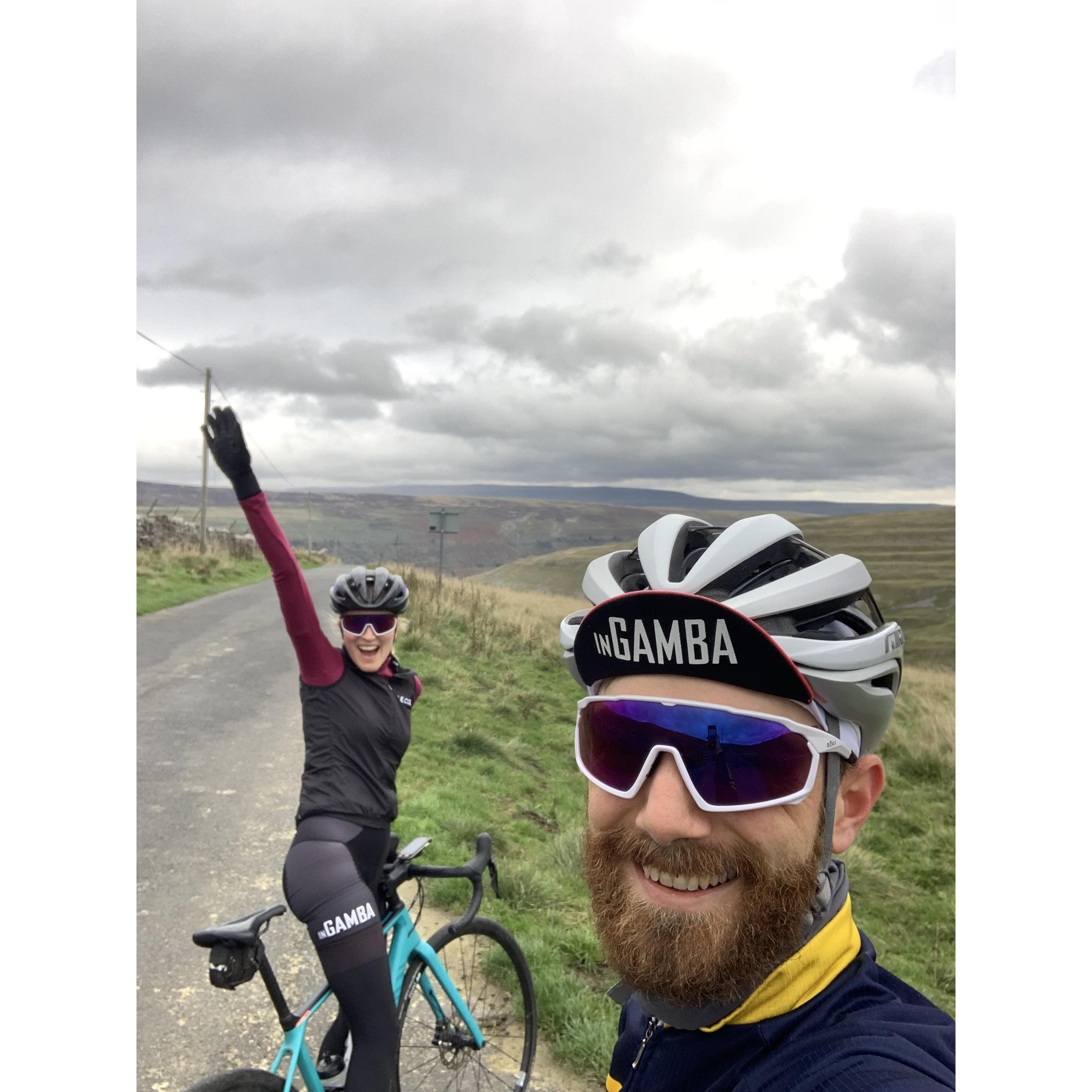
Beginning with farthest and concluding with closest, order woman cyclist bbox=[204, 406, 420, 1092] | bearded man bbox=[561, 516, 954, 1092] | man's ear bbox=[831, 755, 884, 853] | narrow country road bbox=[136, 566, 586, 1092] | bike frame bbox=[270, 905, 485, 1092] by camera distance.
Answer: narrow country road bbox=[136, 566, 586, 1092] → woman cyclist bbox=[204, 406, 420, 1092] → bike frame bbox=[270, 905, 485, 1092] → man's ear bbox=[831, 755, 884, 853] → bearded man bbox=[561, 516, 954, 1092]

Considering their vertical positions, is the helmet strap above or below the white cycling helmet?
below

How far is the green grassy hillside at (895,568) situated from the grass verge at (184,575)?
718 centimetres

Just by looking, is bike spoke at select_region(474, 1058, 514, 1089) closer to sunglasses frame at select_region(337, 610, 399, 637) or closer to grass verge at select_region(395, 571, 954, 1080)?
grass verge at select_region(395, 571, 954, 1080)

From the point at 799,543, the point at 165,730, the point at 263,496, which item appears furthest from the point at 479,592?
the point at 799,543

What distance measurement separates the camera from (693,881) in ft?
3.96

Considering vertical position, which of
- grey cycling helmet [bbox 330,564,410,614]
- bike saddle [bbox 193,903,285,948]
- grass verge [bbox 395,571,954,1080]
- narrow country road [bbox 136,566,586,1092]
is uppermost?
grey cycling helmet [bbox 330,564,410,614]

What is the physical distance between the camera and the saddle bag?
7.09ft

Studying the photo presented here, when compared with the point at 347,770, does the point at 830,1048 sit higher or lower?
higher

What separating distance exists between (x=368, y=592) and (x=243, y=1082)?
1758 mm

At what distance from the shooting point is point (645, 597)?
1.30m

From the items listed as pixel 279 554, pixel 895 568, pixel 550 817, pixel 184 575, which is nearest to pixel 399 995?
pixel 279 554

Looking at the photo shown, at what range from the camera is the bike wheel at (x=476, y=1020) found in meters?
3.28

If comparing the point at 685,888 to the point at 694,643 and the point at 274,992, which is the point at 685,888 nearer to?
the point at 694,643

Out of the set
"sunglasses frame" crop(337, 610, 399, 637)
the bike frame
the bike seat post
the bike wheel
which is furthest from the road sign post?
the bike seat post
